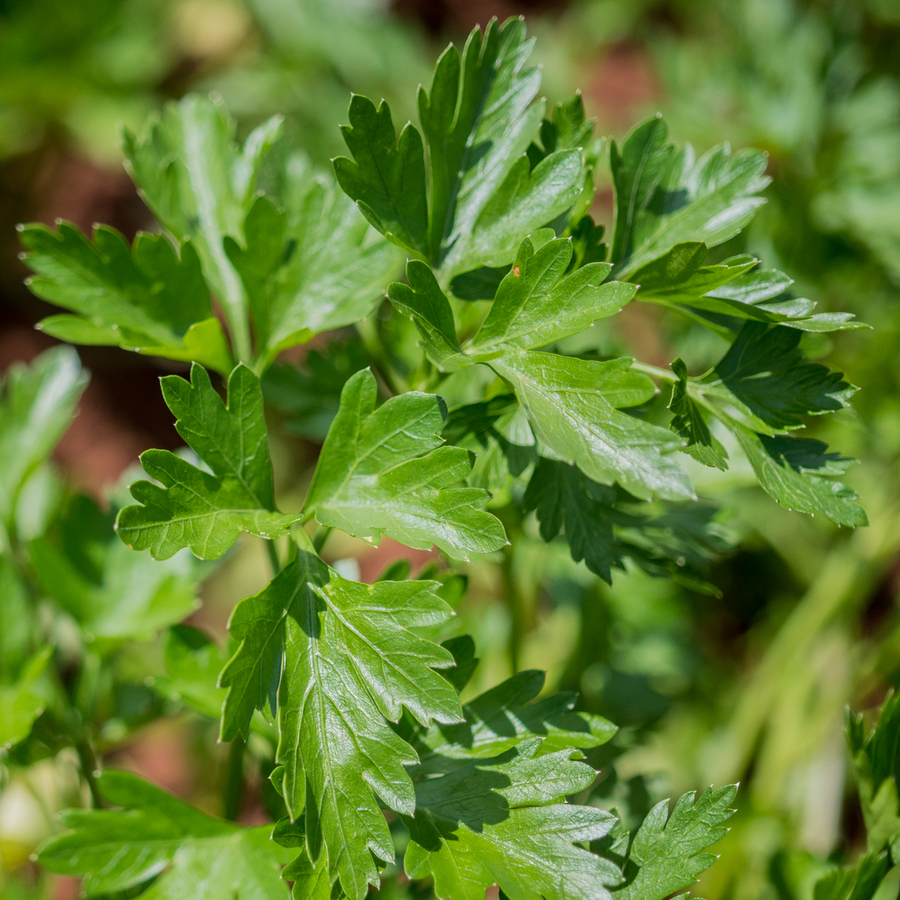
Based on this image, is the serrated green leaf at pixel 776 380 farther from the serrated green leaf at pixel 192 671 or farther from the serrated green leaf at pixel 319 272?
the serrated green leaf at pixel 192 671

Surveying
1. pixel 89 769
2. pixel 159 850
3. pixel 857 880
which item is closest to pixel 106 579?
pixel 89 769

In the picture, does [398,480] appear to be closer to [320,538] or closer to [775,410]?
[320,538]

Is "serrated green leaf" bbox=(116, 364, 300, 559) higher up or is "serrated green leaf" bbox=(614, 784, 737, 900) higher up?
"serrated green leaf" bbox=(116, 364, 300, 559)

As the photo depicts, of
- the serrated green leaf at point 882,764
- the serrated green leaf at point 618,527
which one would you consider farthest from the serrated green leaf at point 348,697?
the serrated green leaf at point 882,764

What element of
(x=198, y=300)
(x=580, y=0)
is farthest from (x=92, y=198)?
(x=198, y=300)

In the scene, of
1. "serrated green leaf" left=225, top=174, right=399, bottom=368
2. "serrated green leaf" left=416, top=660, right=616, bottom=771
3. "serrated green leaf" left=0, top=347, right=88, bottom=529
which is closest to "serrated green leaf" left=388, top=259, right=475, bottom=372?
"serrated green leaf" left=225, top=174, right=399, bottom=368

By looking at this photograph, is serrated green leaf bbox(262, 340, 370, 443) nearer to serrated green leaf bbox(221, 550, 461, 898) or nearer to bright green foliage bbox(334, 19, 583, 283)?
bright green foliage bbox(334, 19, 583, 283)

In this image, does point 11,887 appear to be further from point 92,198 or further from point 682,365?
point 92,198

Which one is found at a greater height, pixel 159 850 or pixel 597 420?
pixel 597 420
